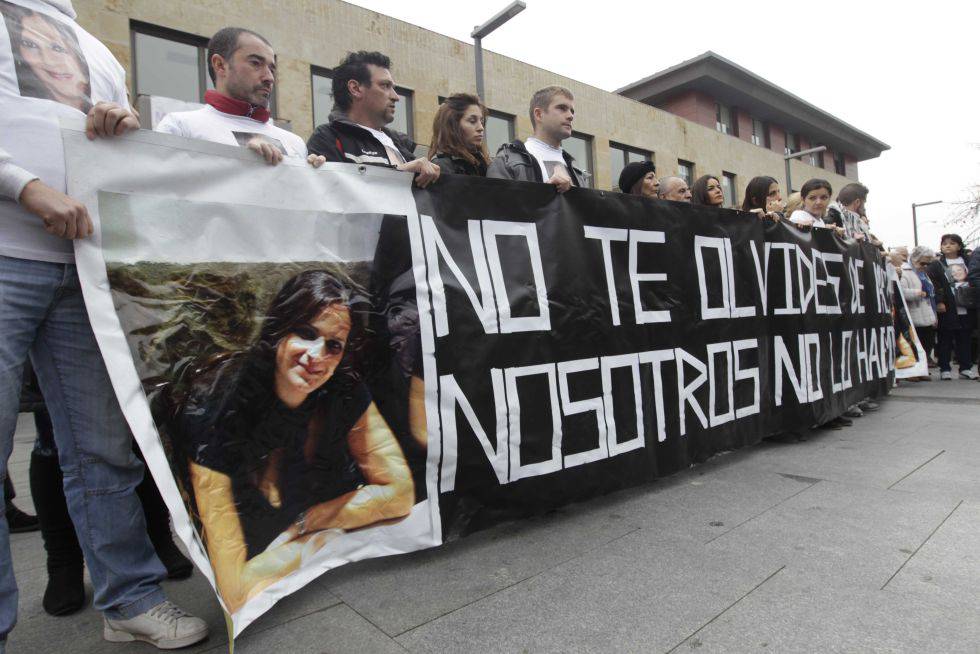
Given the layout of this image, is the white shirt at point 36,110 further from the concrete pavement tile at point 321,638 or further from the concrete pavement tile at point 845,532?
the concrete pavement tile at point 845,532

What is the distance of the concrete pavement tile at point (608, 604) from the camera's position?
5.43 feet

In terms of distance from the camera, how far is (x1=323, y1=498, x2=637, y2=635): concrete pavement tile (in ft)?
6.20

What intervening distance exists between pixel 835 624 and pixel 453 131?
8.82ft

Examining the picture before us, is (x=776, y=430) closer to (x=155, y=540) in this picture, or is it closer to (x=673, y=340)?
(x=673, y=340)

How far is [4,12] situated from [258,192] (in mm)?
752

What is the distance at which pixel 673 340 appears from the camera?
3.23 metres

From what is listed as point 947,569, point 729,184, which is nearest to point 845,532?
point 947,569

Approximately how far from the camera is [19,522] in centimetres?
290

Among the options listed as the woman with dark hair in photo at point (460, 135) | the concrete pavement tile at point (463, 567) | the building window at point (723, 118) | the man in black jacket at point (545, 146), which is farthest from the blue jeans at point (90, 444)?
the building window at point (723, 118)

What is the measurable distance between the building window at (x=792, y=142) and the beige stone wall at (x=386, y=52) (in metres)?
12.5

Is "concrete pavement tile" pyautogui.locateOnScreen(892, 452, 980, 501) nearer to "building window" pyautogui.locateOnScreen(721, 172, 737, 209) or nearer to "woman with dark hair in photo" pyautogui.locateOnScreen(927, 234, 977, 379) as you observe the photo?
"woman with dark hair in photo" pyautogui.locateOnScreen(927, 234, 977, 379)

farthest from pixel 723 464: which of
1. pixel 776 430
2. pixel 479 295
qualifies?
pixel 479 295

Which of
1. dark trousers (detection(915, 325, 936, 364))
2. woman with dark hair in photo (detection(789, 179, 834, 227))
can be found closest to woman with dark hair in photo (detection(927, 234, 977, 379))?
dark trousers (detection(915, 325, 936, 364))

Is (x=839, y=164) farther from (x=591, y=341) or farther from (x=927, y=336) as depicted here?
(x=591, y=341)
